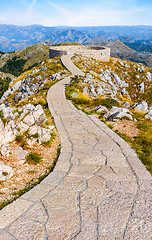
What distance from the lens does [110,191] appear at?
506cm

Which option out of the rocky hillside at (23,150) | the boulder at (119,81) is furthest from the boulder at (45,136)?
the boulder at (119,81)

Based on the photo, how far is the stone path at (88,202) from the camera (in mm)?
3818

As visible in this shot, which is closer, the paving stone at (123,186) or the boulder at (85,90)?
the paving stone at (123,186)

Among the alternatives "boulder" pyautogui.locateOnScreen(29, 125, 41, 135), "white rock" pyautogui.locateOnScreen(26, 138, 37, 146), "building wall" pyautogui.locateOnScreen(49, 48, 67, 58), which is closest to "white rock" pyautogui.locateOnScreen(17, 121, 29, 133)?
"boulder" pyautogui.locateOnScreen(29, 125, 41, 135)

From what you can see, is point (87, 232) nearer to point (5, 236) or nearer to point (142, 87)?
point (5, 236)

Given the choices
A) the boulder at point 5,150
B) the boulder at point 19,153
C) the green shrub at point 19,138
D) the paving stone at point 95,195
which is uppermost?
the green shrub at point 19,138

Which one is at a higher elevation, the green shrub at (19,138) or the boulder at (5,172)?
the green shrub at (19,138)

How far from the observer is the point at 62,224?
3.99 m

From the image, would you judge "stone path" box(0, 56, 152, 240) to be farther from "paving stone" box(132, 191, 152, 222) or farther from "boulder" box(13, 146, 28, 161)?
"boulder" box(13, 146, 28, 161)

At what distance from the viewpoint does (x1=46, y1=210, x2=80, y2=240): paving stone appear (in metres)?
3.74

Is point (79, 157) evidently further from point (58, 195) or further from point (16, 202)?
point (16, 202)

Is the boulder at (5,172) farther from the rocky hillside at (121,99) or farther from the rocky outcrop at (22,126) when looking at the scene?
the rocky hillside at (121,99)

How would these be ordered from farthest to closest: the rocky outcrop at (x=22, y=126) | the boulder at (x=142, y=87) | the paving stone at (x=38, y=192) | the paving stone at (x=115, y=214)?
the boulder at (x=142, y=87) < the rocky outcrop at (x=22, y=126) < the paving stone at (x=38, y=192) < the paving stone at (x=115, y=214)

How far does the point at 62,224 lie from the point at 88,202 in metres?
0.92
